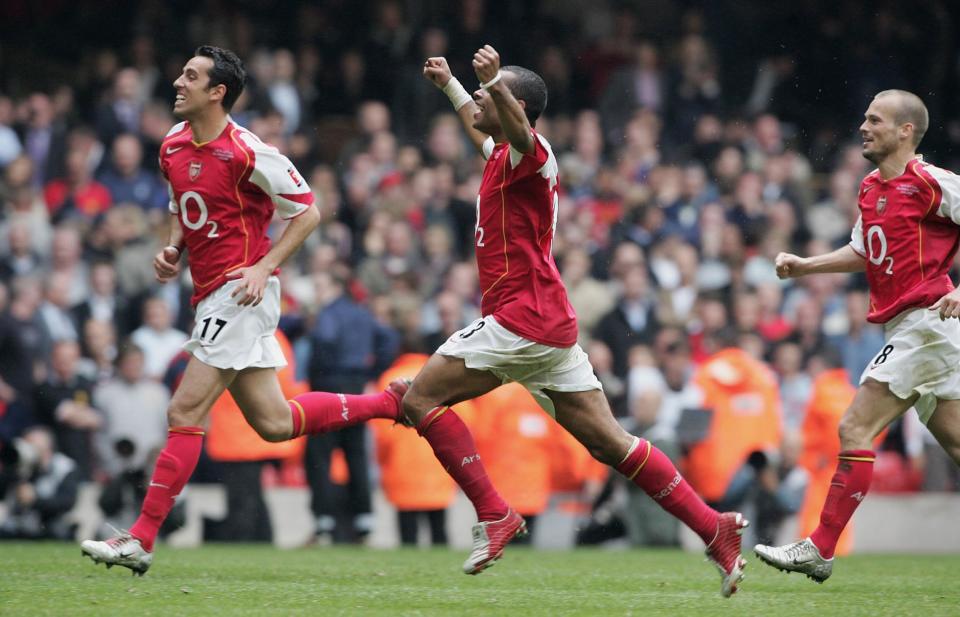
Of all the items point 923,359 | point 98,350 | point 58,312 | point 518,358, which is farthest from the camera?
point 58,312

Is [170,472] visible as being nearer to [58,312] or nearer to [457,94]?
[457,94]

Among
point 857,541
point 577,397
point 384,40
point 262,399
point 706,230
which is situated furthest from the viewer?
point 384,40

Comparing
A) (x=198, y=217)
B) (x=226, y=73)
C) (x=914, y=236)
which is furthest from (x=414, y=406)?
(x=914, y=236)

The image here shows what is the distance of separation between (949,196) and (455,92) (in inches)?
90.1

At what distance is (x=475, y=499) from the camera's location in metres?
7.63

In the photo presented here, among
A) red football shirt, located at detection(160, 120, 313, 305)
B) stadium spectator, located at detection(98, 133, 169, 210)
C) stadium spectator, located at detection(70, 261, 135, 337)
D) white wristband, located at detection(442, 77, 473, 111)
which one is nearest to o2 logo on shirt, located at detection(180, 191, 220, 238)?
red football shirt, located at detection(160, 120, 313, 305)

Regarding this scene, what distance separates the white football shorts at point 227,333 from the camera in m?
7.70

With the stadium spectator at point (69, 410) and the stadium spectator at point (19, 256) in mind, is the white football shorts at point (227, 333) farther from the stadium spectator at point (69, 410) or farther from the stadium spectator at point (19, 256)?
the stadium spectator at point (19, 256)

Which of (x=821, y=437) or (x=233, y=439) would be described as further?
(x=821, y=437)

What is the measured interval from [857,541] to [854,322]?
181 centimetres

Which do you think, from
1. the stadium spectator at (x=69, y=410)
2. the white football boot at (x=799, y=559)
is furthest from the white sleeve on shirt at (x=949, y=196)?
the stadium spectator at (x=69, y=410)

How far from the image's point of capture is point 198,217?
7.81 meters

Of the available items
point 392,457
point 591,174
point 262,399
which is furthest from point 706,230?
point 262,399

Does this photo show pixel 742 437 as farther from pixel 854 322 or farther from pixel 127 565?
pixel 127 565
